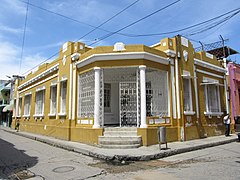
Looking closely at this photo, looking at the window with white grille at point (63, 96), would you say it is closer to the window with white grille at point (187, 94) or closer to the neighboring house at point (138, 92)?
the neighboring house at point (138, 92)

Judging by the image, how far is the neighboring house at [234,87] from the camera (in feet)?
51.5

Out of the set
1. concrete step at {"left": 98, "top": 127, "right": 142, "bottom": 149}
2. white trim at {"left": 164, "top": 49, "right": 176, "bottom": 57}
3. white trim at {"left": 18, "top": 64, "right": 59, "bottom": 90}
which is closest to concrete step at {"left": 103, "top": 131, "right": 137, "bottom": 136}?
concrete step at {"left": 98, "top": 127, "right": 142, "bottom": 149}

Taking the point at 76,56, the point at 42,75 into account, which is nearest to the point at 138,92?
the point at 76,56

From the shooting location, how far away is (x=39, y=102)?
712 inches

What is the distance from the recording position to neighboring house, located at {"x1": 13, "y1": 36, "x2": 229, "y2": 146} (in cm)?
1055

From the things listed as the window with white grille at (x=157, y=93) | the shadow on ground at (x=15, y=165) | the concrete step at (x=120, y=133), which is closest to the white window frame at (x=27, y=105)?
the shadow on ground at (x=15, y=165)

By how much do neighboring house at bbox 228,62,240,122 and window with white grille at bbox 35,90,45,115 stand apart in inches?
569

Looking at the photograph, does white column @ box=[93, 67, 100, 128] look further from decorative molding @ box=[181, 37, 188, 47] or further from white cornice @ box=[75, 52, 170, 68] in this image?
decorative molding @ box=[181, 37, 188, 47]

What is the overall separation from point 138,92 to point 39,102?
10.8m

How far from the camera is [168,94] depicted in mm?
11359

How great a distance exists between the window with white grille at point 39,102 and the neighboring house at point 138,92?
6.14 ft

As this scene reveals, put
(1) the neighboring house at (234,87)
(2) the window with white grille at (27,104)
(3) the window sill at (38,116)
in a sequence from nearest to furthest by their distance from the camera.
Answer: (1) the neighboring house at (234,87) → (3) the window sill at (38,116) → (2) the window with white grille at (27,104)

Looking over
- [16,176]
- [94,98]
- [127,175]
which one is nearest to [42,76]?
[94,98]

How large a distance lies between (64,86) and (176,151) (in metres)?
8.27
